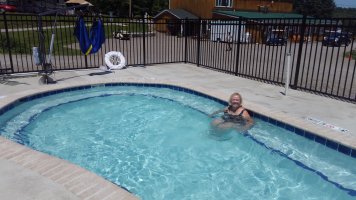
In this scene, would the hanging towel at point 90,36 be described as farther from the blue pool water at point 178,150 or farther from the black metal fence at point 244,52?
the blue pool water at point 178,150

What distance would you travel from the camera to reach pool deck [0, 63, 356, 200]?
2834 mm

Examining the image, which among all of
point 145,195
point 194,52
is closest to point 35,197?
point 145,195

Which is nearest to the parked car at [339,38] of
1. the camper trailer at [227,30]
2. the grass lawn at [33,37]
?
the camper trailer at [227,30]

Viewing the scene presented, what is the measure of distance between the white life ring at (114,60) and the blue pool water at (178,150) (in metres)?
2.83

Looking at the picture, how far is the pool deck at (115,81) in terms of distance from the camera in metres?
2.83

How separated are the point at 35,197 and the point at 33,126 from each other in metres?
3.28

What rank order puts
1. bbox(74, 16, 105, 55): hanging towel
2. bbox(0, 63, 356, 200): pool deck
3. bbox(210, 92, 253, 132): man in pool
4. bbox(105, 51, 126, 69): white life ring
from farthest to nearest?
1. bbox(105, 51, 126, 69): white life ring
2. bbox(74, 16, 105, 55): hanging towel
3. bbox(210, 92, 253, 132): man in pool
4. bbox(0, 63, 356, 200): pool deck

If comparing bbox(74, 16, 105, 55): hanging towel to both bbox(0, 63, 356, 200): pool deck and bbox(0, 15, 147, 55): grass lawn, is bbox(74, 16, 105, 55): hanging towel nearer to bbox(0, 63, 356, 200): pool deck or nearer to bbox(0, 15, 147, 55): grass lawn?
bbox(0, 15, 147, 55): grass lawn

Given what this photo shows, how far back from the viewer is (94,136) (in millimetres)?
5496

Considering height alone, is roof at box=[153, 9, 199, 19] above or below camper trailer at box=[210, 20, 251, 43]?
above

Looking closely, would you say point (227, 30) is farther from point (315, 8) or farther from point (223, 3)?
point (315, 8)

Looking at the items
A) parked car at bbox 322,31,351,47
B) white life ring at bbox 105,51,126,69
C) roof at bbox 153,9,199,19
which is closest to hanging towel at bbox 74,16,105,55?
white life ring at bbox 105,51,126,69

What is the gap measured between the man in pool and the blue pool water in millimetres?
149

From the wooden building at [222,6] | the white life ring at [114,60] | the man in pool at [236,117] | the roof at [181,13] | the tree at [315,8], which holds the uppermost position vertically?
the tree at [315,8]
